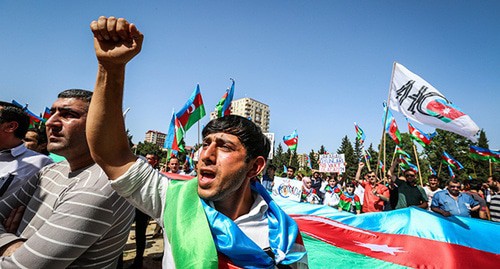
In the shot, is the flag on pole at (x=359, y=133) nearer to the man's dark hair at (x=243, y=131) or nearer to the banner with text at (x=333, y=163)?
the banner with text at (x=333, y=163)

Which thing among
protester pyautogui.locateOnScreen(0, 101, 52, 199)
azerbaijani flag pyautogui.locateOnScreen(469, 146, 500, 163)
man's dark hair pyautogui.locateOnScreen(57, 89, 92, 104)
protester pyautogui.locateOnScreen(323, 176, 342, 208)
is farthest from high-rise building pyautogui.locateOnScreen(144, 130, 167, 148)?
man's dark hair pyautogui.locateOnScreen(57, 89, 92, 104)

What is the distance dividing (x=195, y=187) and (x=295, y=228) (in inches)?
26.5

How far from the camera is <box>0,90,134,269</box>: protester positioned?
1277 mm

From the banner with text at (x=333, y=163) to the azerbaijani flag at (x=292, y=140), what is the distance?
67.5 inches

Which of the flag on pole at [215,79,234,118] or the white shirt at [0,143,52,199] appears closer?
the white shirt at [0,143,52,199]

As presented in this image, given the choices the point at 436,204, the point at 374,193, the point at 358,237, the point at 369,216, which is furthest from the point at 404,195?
the point at 358,237

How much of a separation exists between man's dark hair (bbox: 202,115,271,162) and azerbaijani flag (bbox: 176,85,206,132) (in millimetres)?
7427

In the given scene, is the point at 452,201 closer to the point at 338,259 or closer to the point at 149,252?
the point at 338,259

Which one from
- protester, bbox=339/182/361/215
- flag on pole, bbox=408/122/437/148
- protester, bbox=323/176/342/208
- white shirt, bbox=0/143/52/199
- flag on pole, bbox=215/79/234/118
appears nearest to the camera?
white shirt, bbox=0/143/52/199

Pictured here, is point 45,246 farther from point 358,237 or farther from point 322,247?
point 358,237

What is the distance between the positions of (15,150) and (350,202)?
326 inches

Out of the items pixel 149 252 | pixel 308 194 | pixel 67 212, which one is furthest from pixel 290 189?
pixel 67 212

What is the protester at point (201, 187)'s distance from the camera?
1.10 meters

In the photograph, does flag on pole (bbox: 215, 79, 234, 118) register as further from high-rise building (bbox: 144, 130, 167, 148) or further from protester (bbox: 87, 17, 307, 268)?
high-rise building (bbox: 144, 130, 167, 148)
